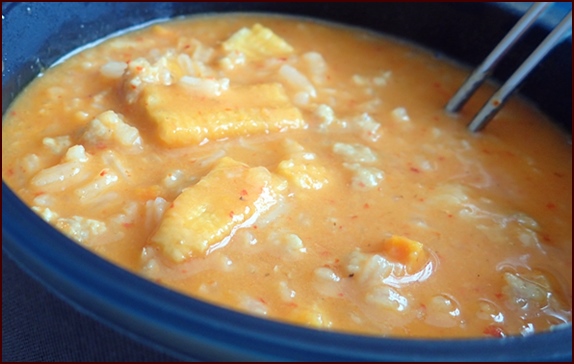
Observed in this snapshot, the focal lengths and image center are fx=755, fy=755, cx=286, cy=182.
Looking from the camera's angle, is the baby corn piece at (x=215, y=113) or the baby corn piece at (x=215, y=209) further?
the baby corn piece at (x=215, y=113)

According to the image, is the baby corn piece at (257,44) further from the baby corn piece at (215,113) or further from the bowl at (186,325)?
the bowl at (186,325)

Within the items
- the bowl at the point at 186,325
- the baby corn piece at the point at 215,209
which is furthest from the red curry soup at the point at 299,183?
the bowl at the point at 186,325

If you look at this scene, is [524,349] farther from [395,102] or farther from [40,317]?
[395,102]

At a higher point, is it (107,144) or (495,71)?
(495,71)

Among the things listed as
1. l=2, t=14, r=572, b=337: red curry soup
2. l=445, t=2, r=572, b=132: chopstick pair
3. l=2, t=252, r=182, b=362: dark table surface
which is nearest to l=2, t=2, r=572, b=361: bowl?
l=2, t=252, r=182, b=362: dark table surface

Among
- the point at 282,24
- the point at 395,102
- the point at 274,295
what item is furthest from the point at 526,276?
the point at 282,24

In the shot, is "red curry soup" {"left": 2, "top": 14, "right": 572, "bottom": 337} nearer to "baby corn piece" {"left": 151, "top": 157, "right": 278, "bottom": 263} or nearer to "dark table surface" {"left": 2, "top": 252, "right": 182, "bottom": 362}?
"baby corn piece" {"left": 151, "top": 157, "right": 278, "bottom": 263}
